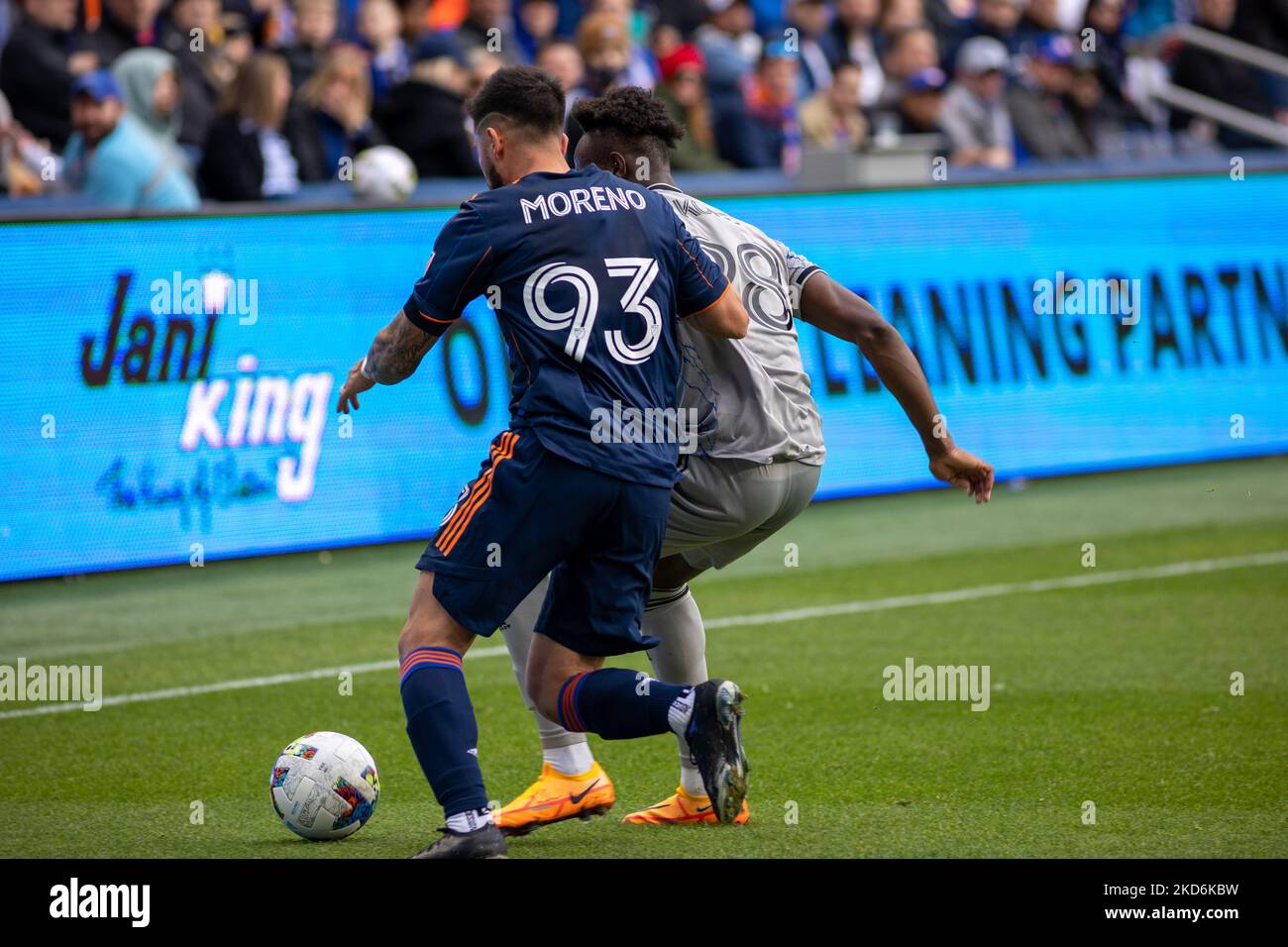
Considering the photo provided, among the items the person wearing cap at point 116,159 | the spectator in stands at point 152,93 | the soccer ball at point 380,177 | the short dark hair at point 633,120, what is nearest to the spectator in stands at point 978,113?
the soccer ball at point 380,177

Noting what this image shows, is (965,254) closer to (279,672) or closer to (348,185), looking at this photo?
(348,185)

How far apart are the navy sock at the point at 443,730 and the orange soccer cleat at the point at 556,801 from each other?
2.19ft

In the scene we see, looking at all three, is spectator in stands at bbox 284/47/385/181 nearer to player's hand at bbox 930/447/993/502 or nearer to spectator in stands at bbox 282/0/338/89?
spectator in stands at bbox 282/0/338/89

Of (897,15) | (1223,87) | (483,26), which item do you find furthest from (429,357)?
(1223,87)

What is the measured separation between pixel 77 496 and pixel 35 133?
3.74m

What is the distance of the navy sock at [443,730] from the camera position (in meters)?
5.12

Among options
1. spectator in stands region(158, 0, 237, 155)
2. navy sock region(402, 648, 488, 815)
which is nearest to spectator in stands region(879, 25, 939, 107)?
spectator in stands region(158, 0, 237, 155)

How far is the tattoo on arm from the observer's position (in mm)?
5234

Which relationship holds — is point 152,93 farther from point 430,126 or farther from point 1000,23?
point 1000,23

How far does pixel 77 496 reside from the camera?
33.1ft

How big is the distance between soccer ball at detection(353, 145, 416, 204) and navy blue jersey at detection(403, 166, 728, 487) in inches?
265

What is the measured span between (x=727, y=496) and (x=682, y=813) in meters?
1.00

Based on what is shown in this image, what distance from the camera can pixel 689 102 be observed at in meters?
14.3
